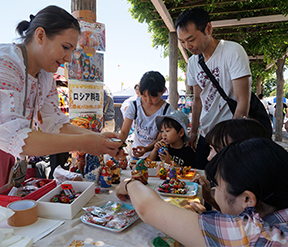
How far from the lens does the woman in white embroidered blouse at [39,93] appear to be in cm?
127

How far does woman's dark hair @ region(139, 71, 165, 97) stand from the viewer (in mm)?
2682

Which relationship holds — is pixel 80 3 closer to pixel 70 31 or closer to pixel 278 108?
pixel 70 31

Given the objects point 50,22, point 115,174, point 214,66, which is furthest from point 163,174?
point 50,22

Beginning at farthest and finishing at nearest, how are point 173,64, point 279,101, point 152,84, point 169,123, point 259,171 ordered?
point 279,101, point 173,64, point 169,123, point 152,84, point 259,171

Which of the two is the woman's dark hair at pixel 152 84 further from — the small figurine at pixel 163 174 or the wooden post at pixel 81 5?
the small figurine at pixel 163 174

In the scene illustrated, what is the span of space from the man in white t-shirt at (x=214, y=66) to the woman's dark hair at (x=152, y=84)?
419mm

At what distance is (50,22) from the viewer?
5.01ft

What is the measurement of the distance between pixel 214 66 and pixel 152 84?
727 millimetres

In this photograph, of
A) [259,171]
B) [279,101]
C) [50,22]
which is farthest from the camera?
[279,101]

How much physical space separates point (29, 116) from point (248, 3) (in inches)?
214

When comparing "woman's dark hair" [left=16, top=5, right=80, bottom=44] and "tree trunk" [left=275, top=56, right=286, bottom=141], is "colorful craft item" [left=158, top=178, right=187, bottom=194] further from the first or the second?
"tree trunk" [left=275, top=56, right=286, bottom=141]

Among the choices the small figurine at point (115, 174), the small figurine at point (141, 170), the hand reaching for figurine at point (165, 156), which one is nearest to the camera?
the small figurine at point (141, 170)

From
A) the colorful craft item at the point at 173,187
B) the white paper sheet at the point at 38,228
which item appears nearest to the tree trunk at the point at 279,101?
the colorful craft item at the point at 173,187

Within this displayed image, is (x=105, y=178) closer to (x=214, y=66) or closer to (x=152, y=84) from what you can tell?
(x=152, y=84)
